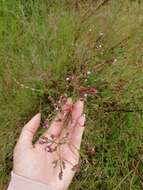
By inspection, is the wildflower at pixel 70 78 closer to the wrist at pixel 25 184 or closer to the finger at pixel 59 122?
the finger at pixel 59 122

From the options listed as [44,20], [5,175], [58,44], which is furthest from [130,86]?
[5,175]

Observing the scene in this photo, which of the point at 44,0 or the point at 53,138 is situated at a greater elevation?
the point at 44,0

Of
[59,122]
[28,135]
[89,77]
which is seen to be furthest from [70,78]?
[28,135]

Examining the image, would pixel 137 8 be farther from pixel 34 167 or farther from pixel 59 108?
pixel 34 167

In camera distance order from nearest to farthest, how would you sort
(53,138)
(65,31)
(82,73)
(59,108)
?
(53,138), (59,108), (82,73), (65,31)

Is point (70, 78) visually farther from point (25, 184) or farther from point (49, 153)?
point (25, 184)

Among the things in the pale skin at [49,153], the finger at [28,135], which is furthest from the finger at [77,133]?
the finger at [28,135]

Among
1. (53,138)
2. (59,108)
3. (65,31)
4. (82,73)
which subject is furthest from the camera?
(65,31)

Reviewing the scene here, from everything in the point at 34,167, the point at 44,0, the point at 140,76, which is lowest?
the point at 34,167
